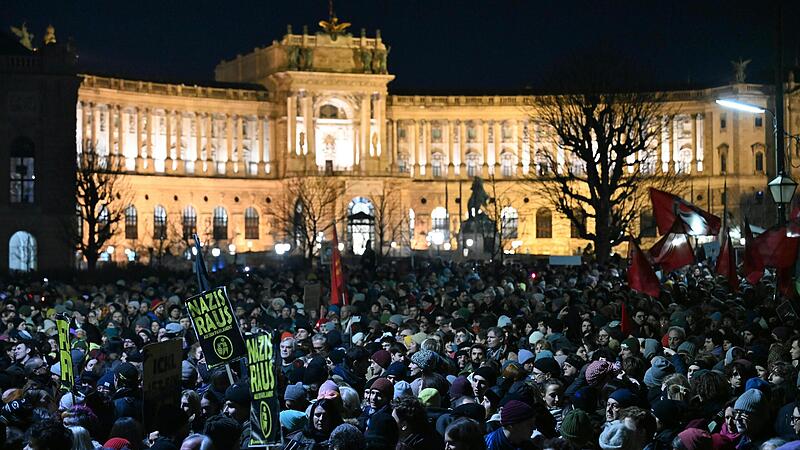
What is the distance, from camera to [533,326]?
88.6 ft

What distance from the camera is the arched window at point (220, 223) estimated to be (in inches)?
5335

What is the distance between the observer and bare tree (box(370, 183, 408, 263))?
5192 inches

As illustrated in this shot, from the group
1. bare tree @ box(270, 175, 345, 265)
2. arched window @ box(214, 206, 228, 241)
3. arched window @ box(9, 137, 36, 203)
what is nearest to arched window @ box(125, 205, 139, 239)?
arched window @ box(214, 206, 228, 241)

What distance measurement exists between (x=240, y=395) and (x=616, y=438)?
15.3 ft

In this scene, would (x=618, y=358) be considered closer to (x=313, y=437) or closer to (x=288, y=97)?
(x=313, y=437)

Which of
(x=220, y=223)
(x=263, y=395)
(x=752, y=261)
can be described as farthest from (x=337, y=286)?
(x=220, y=223)

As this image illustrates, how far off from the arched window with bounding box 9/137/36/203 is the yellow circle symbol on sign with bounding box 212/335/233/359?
64.7 metres

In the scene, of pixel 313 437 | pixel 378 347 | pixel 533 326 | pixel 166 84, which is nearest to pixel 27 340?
pixel 378 347

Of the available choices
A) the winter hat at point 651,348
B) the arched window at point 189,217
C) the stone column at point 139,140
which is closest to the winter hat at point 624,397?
the winter hat at point 651,348

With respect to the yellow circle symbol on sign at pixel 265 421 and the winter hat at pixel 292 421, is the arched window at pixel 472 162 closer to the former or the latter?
the winter hat at pixel 292 421

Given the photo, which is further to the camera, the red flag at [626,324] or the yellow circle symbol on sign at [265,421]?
the red flag at [626,324]

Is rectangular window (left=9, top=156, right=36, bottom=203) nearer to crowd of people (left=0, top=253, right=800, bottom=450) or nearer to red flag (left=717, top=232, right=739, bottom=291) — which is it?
crowd of people (left=0, top=253, right=800, bottom=450)

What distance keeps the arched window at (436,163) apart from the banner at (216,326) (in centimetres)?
12921

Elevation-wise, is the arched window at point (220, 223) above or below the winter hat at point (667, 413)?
above
